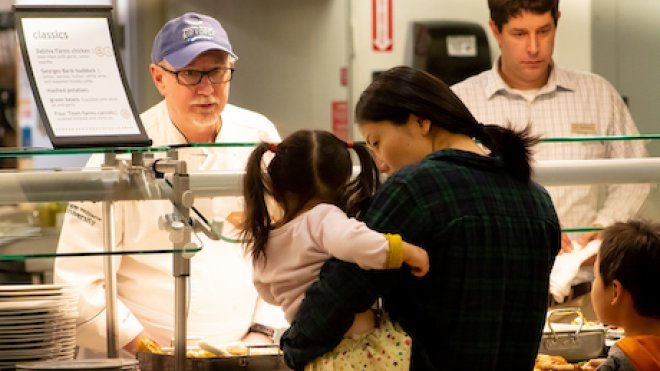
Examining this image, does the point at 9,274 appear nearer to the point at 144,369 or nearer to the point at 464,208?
the point at 144,369

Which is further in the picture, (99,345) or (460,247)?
(99,345)

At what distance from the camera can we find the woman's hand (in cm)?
186

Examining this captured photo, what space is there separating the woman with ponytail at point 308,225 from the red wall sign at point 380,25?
4.72 meters

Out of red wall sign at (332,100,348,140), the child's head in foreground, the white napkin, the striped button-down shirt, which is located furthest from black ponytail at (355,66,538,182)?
red wall sign at (332,100,348,140)

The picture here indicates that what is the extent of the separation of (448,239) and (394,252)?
0.40 ft

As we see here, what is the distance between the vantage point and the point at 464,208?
193 centimetres

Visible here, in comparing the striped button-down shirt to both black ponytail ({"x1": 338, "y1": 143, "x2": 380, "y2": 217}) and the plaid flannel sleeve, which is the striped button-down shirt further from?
the plaid flannel sleeve

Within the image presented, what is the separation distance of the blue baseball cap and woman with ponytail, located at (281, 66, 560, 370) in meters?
1.47

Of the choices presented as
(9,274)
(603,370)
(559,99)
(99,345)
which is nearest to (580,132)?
(559,99)

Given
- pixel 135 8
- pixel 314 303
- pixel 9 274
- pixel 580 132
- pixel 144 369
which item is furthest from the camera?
pixel 135 8

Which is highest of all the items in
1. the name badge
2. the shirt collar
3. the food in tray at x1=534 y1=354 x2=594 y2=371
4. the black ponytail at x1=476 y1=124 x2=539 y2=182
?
the black ponytail at x1=476 y1=124 x2=539 y2=182

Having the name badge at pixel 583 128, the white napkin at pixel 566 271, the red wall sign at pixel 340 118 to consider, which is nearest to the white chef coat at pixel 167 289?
the white napkin at pixel 566 271

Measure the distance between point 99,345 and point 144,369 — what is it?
433 mm

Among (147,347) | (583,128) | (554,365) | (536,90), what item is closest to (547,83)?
(536,90)
